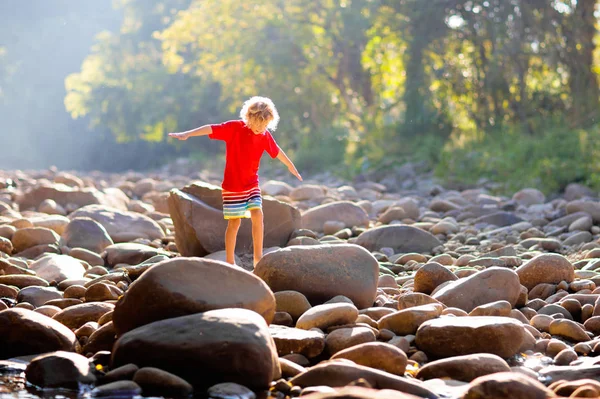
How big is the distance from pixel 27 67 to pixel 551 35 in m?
40.3

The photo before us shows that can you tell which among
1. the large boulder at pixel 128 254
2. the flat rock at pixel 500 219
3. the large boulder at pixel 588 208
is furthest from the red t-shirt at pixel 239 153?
the large boulder at pixel 588 208

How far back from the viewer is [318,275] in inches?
208

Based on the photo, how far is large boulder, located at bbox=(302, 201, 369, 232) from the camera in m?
9.12

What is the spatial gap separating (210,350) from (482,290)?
220 centimetres

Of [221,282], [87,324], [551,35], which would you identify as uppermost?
[551,35]

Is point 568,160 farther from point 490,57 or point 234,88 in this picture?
point 234,88

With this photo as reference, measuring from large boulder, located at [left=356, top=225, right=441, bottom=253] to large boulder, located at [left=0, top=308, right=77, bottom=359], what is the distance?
4026 mm

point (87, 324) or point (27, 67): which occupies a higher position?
point (27, 67)

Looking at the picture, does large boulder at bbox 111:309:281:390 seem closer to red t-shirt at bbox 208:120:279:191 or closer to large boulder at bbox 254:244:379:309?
large boulder at bbox 254:244:379:309

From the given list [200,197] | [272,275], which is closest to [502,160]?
[200,197]

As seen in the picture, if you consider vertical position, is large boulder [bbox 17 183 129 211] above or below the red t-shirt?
below

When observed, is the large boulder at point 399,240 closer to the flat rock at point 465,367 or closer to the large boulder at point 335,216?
the large boulder at point 335,216

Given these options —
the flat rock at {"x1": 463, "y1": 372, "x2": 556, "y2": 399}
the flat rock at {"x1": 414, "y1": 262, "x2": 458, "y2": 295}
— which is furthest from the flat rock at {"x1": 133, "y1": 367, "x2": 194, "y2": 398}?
the flat rock at {"x1": 414, "y1": 262, "x2": 458, "y2": 295}

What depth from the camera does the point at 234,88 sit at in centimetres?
2653
